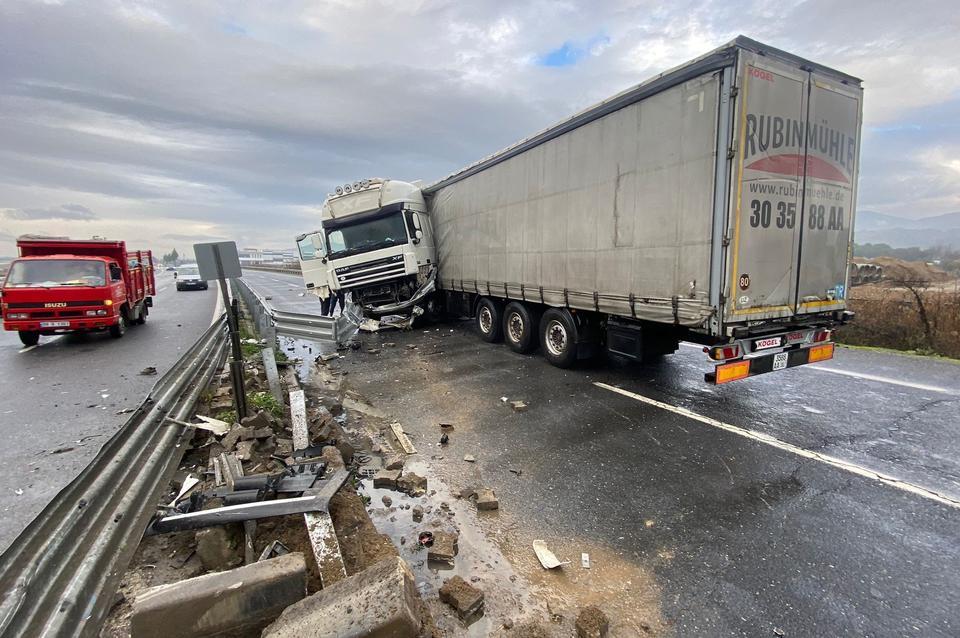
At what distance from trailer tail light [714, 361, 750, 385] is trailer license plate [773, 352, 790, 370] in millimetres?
475

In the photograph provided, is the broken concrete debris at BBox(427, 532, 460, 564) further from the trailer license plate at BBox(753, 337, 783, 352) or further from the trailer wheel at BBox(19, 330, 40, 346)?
the trailer wheel at BBox(19, 330, 40, 346)

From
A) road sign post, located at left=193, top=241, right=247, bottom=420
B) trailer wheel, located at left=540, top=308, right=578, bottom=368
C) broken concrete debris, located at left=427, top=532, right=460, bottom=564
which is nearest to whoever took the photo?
broken concrete debris, located at left=427, top=532, right=460, bottom=564

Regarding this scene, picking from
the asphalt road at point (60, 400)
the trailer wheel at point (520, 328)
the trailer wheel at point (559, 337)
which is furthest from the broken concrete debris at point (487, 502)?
the trailer wheel at point (520, 328)

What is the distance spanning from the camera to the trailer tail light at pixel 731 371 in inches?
192

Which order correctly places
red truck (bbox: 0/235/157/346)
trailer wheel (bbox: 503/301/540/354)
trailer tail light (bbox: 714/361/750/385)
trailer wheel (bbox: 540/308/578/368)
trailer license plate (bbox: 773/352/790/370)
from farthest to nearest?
red truck (bbox: 0/235/157/346), trailer wheel (bbox: 503/301/540/354), trailer wheel (bbox: 540/308/578/368), trailer license plate (bbox: 773/352/790/370), trailer tail light (bbox: 714/361/750/385)

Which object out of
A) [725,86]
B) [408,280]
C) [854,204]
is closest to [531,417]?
[725,86]

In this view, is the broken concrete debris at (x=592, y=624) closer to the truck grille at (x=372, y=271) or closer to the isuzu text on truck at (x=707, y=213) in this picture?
the isuzu text on truck at (x=707, y=213)

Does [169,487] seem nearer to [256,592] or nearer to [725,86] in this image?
[256,592]

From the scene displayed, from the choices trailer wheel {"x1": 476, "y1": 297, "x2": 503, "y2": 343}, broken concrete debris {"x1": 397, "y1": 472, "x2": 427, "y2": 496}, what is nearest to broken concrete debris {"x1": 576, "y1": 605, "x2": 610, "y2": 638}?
broken concrete debris {"x1": 397, "y1": 472, "x2": 427, "y2": 496}

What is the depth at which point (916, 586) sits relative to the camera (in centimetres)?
271

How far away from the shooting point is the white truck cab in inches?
445

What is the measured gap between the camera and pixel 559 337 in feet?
24.8

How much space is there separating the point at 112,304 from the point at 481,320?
8.74m

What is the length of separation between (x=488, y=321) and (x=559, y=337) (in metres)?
2.66
